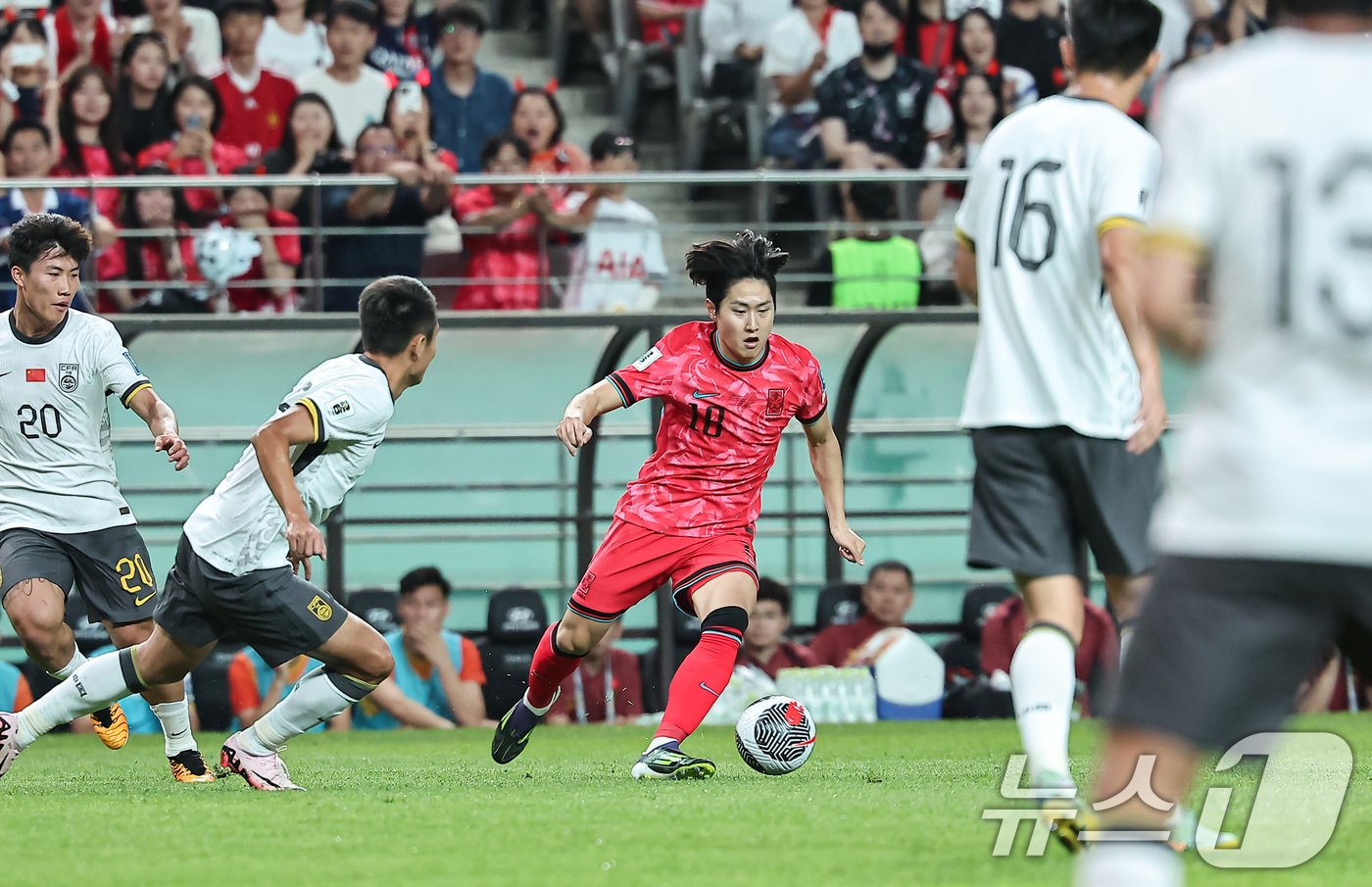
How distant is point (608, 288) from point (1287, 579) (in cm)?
1108

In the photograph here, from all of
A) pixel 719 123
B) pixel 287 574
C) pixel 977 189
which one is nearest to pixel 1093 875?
pixel 977 189

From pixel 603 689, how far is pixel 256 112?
16.0ft

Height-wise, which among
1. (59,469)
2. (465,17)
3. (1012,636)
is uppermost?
(465,17)

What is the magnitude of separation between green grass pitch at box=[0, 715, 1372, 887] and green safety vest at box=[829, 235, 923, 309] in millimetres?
5454

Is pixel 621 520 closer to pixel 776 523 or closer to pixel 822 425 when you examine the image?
pixel 822 425

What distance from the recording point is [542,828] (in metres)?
5.79

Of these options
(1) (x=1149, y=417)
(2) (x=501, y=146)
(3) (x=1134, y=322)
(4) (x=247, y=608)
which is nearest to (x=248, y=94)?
(2) (x=501, y=146)

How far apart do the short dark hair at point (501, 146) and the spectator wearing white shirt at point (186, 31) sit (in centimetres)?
246

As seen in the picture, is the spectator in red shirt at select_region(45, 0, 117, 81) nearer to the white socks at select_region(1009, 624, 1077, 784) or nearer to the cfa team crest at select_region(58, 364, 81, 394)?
the cfa team crest at select_region(58, 364, 81, 394)

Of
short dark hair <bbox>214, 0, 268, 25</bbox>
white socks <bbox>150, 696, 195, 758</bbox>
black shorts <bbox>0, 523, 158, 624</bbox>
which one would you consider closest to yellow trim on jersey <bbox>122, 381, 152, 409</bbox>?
black shorts <bbox>0, 523, 158, 624</bbox>

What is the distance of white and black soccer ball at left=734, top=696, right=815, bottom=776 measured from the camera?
766cm

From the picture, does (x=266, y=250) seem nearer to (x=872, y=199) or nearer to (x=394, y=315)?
(x=872, y=199)

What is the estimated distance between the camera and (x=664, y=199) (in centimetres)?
1622

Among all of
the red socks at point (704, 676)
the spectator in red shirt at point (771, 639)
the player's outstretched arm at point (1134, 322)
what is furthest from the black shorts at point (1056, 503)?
the spectator in red shirt at point (771, 639)
